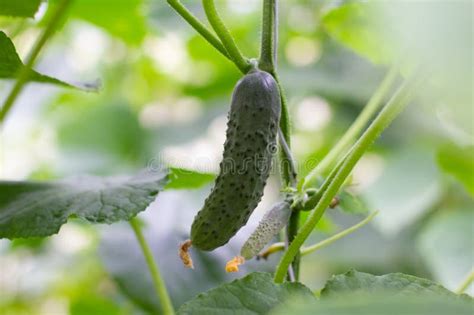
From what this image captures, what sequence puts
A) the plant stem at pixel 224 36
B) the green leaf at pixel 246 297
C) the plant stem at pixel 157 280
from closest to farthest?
the green leaf at pixel 246 297 < the plant stem at pixel 224 36 < the plant stem at pixel 157 280

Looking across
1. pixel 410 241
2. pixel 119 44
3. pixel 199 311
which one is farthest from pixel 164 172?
pixel 119 44

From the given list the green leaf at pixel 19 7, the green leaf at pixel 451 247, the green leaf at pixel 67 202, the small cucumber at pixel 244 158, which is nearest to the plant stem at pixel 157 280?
the green leaf at pixel 67 202

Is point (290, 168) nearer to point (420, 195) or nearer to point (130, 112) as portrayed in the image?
point (420, 195)

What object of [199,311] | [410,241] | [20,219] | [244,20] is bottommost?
[410,241]

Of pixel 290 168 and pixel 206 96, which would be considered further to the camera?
pixel 206 96

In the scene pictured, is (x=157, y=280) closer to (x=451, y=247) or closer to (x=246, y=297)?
(x=246, y=297)

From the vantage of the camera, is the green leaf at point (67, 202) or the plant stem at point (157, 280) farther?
the plant stem at point (157, 280)

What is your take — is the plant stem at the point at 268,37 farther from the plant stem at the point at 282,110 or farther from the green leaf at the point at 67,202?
the green leaf at the point at 67,202
